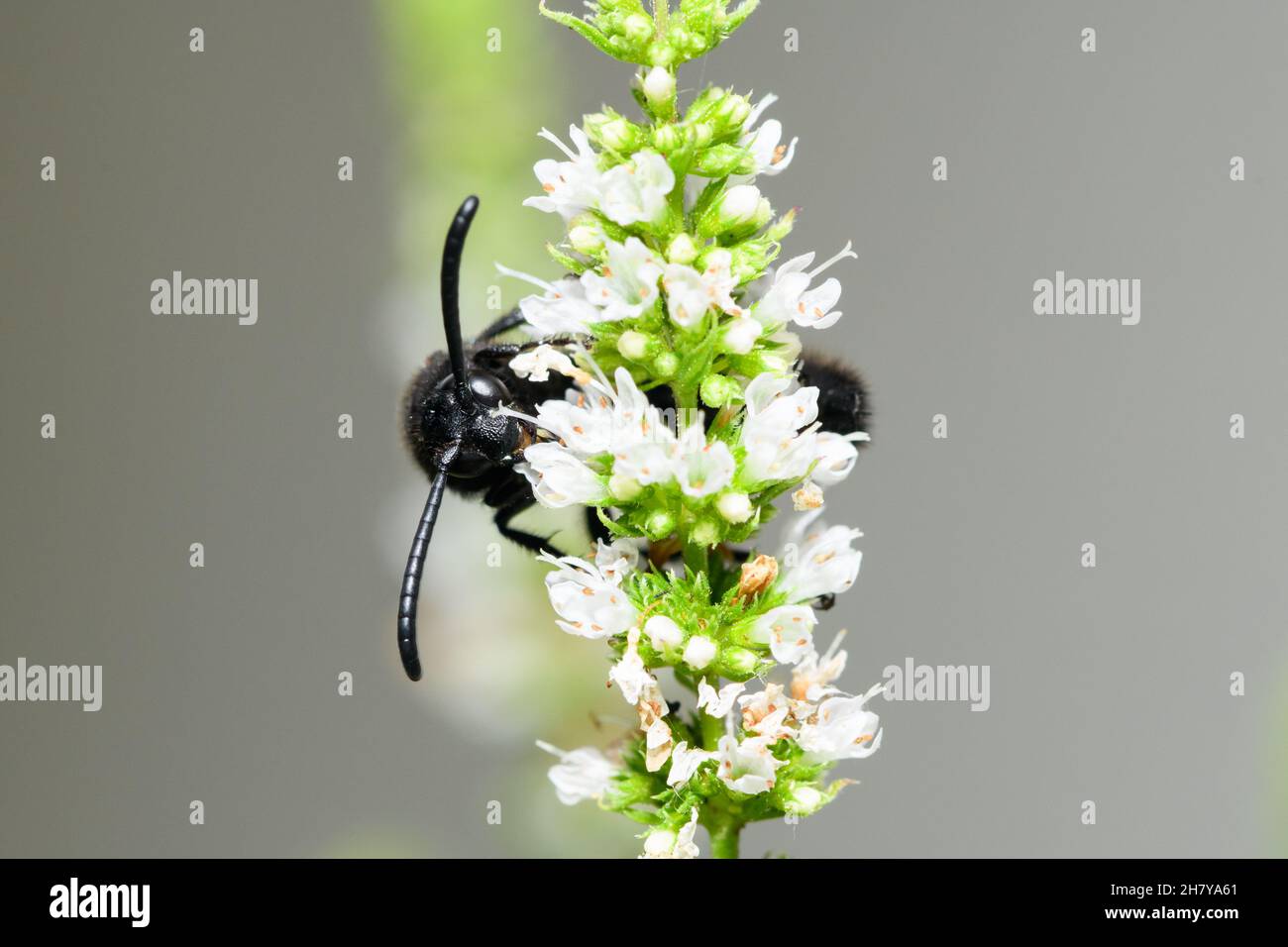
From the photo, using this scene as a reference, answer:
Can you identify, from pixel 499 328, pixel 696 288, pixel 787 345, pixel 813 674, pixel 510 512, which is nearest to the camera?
pixel 696 288

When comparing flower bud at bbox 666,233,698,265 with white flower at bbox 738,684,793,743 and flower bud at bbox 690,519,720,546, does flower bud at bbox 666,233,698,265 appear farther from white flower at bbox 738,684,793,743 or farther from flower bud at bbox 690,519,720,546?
white flower at bbox 738,684,793,743

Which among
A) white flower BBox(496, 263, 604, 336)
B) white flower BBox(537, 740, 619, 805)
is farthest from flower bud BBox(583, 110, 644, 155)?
white flower BBox(537, 740, 619, 805)

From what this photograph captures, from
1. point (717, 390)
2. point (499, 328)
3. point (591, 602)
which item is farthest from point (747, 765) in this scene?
point (499, 328)

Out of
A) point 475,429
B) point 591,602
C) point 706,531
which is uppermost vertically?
point 475,429

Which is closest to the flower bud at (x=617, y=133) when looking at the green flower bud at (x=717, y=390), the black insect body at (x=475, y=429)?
the green flower bud at (x=717, y=390)

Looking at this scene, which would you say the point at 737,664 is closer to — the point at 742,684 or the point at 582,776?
the point at 742,684

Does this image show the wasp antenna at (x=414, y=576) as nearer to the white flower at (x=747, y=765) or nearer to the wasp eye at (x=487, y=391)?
the wasp eye at (x=487, y=391)

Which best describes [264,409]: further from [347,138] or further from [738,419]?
[738,419]
